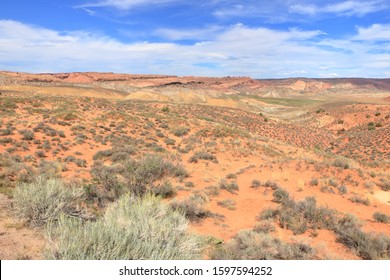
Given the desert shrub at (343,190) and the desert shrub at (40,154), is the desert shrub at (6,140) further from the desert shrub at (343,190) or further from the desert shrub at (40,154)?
the desert shrub at (343,190)

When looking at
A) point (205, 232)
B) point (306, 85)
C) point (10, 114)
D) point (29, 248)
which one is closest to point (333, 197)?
point (205, 232)

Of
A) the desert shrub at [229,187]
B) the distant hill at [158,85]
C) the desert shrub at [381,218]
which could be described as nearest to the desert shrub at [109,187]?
the desert shrub at [229,187]

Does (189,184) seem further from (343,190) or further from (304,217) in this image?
(343,190)

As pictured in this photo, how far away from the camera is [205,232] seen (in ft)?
25.1

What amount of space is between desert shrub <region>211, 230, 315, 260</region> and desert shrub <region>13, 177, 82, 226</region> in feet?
11.6

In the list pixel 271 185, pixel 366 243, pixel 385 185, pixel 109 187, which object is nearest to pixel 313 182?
pixel 271 185

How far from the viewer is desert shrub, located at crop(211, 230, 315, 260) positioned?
5855 millimetres

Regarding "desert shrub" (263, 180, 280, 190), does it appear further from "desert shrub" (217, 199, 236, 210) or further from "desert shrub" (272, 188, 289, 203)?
"desert shrub" (217, 199, 236, 210)

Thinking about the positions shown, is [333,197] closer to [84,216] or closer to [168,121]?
[84,216]

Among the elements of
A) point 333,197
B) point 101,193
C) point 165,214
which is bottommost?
point 333,197

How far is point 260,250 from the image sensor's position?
6.07m

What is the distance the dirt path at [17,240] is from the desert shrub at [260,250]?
3219 millimetres
